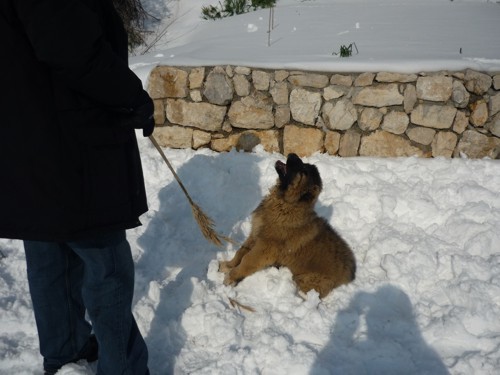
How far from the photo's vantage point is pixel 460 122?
471cm

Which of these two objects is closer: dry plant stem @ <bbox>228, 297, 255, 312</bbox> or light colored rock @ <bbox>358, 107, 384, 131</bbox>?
dry plant stem @ <bbox>228, 297, 255, 312</bbox>

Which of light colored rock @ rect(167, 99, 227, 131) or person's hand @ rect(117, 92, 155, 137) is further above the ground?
person's hand @ rect(117, 92, 155, 137)

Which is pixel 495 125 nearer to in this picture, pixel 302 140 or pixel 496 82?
pixel 496 82

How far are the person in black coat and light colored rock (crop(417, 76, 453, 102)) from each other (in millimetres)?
3590

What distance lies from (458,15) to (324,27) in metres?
2.14

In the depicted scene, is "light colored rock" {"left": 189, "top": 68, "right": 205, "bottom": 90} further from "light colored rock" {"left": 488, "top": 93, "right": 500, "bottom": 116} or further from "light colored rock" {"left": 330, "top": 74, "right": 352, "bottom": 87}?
"light colored rock" {"left": 488, "top": 93, "right": 500, "bottom": 116}

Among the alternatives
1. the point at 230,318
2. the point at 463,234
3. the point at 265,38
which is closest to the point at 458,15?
the point at 265,38

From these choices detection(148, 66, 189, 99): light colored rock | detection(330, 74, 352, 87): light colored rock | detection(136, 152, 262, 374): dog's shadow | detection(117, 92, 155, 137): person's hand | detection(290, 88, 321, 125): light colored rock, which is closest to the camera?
detection(117, 92, 155, 137): person's hand

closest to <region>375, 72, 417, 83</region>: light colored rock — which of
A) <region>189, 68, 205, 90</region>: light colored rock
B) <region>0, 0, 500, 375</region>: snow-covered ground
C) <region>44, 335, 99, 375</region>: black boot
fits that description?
<region>0, 0, 500, 375</region>: snow-covered ground

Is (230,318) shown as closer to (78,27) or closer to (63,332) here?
(63,332)

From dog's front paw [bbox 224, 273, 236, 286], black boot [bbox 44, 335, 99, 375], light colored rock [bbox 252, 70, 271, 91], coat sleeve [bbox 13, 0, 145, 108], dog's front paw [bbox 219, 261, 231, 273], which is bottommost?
dog's front paw [bbox 224, 273, 236, 286]

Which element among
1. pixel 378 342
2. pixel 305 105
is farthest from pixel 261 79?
pixel 378 342

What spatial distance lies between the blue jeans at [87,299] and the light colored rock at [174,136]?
316 cm

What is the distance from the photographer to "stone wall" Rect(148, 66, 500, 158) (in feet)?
15.3
